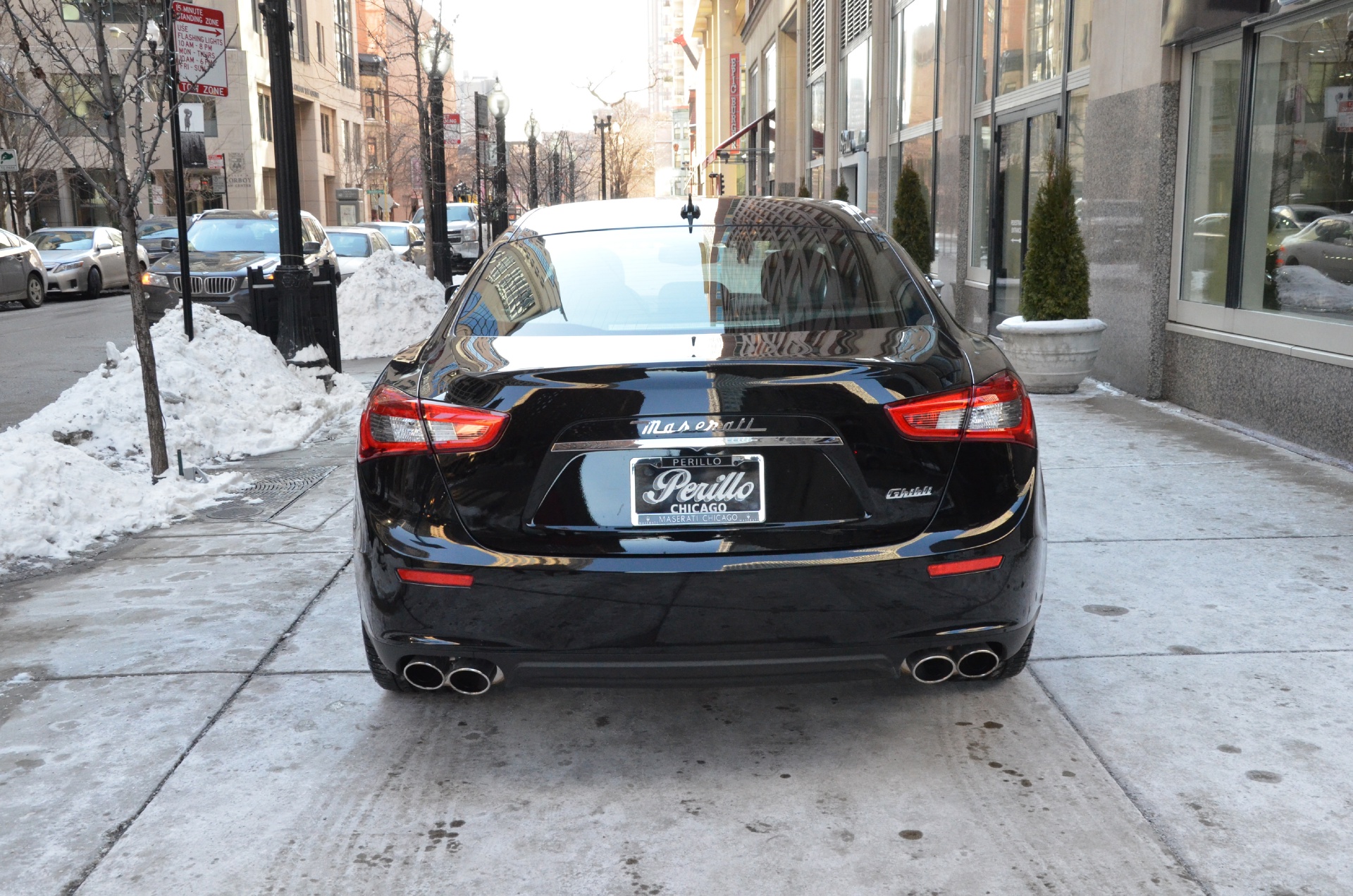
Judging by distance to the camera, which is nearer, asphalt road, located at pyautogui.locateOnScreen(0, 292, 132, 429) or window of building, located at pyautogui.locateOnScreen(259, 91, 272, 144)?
asphalt road, located at pyautogui.locateOnScreen(0, 292, 132, 429)

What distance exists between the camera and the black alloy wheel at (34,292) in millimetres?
25391

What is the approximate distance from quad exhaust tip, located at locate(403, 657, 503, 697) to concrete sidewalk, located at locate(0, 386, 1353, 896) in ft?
1.00

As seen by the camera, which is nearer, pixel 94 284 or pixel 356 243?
pixel 356 243

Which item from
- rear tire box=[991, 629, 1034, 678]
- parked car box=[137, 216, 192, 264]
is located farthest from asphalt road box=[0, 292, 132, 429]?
rear tire box=[991, 629, 1034, 678]

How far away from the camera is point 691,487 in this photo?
3.31m

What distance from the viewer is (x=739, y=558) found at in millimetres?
3307

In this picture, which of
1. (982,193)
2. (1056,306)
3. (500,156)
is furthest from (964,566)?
(500,156)

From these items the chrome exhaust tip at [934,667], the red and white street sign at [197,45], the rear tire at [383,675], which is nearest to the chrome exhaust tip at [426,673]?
the rear tire at [383,675]

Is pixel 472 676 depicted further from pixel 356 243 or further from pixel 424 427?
pixel 356 243

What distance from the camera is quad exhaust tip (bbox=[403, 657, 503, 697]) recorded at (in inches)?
138

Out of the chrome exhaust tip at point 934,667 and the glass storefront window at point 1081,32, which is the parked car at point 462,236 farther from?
the chrome exhaust tip at point 934,667

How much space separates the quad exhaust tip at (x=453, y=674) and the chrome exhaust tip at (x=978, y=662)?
1253 millimetres

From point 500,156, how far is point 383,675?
2807cm

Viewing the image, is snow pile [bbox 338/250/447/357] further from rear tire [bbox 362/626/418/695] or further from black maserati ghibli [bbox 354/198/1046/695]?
black maserati ghibli [bbox 354/198/1046/695]
